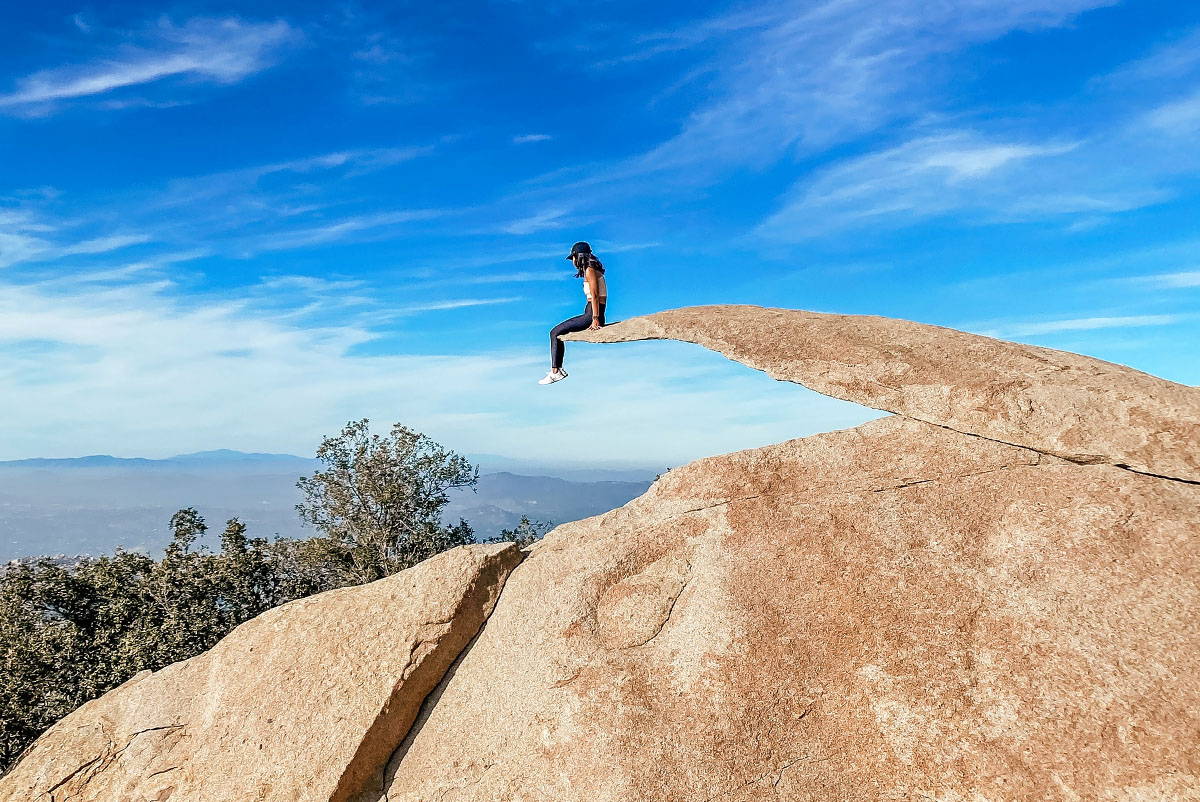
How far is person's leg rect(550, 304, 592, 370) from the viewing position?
1651 cm

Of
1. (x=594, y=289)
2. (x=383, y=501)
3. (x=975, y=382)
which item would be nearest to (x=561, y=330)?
(x=594, y=289)

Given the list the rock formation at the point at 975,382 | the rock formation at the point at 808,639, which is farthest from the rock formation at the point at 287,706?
the rock formation at the point at 975,382

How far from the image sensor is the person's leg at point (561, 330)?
16509 mm

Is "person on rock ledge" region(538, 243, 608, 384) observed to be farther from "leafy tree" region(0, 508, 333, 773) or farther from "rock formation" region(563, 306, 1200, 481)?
"leafy tree" region(0, 508, 333, 773)

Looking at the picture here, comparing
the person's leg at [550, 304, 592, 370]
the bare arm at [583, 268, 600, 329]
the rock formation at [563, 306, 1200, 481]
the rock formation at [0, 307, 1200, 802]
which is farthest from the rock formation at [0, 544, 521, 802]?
the rock formation at [563, 306, 1200, 481]

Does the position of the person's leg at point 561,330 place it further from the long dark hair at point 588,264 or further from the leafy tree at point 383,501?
the leafy tree at point 383,501

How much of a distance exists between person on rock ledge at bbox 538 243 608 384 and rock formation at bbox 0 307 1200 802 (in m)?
2.55

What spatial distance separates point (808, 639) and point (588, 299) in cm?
881

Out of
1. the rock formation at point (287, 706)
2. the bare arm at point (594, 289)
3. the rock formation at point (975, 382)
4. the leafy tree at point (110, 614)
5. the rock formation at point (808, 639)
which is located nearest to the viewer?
the rock formation at point (808, 639)

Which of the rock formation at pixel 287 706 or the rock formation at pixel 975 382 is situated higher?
the rock formation at pixel 975 382

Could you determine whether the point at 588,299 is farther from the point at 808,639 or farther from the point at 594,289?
the point at 808,639

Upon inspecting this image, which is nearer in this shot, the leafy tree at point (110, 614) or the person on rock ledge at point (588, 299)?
the person on rock ledge at point (588, 299)

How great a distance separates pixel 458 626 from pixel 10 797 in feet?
27.6

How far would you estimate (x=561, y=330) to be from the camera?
1664 cm
